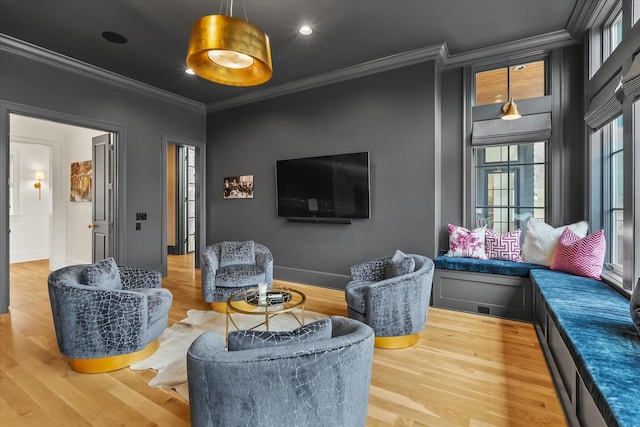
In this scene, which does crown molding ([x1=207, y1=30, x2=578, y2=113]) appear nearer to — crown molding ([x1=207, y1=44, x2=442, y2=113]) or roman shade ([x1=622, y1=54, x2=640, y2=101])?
crown molding ([x1=207, y1=44, x2=442, y2=113])

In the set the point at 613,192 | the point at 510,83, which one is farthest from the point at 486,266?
the point at 510,83

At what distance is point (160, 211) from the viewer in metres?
5.48

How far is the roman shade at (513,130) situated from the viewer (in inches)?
152

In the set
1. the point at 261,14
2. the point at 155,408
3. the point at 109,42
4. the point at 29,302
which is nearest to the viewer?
the point at 155,408

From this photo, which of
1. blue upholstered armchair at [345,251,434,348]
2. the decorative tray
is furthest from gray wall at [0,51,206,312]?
blue upholstered armchair at [345,251,434,348]

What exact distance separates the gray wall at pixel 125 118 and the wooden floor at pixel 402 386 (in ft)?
6.39

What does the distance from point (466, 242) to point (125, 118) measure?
5351mm

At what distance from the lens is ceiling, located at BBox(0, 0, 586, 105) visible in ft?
10.4

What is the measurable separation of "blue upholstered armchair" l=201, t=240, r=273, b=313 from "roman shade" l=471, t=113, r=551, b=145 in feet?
10.6

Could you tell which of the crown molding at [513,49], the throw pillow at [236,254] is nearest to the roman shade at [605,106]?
the crown molding at [513,49]

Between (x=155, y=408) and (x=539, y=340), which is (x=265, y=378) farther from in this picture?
(x=539, y=340)

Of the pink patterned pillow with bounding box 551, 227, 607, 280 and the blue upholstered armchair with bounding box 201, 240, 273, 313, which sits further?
the blue upholstered armchair with bounding box 201, 240, 273, 313

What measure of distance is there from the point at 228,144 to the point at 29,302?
3711 mm

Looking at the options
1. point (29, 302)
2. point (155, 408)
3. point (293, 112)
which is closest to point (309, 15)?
point (293, 112)
